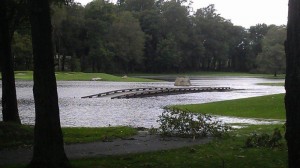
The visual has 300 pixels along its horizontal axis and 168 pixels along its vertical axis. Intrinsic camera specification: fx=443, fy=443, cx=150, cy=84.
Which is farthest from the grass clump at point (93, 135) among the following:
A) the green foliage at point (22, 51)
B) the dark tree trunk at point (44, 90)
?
the green foliage at point (22, 51)

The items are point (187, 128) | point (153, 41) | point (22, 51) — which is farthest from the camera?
Result: point (153, 41)

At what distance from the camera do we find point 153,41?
137m

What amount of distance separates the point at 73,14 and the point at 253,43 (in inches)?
3065

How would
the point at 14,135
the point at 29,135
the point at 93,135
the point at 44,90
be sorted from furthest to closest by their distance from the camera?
the point at 93,135 → the point at 29,135 → the point at 14,135 → the point at 44,90

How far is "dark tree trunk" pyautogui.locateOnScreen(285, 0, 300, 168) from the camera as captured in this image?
7.33m

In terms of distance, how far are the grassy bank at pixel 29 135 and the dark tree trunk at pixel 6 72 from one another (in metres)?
2.13

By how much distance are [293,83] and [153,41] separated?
130194 millimetres

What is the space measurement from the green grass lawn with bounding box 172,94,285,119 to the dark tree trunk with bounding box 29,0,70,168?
2085 centimetres

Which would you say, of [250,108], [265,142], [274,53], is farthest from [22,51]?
[265,142]

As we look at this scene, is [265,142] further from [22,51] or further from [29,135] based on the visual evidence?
[22,51]

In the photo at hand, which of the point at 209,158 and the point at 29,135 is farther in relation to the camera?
the point at 29,135

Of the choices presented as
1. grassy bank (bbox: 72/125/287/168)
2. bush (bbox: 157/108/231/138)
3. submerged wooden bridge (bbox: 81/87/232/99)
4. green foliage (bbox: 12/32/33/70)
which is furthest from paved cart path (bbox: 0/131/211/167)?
green foliage (bbox: 12/32/33/70)

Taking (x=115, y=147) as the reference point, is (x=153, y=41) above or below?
above

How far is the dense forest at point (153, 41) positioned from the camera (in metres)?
108
